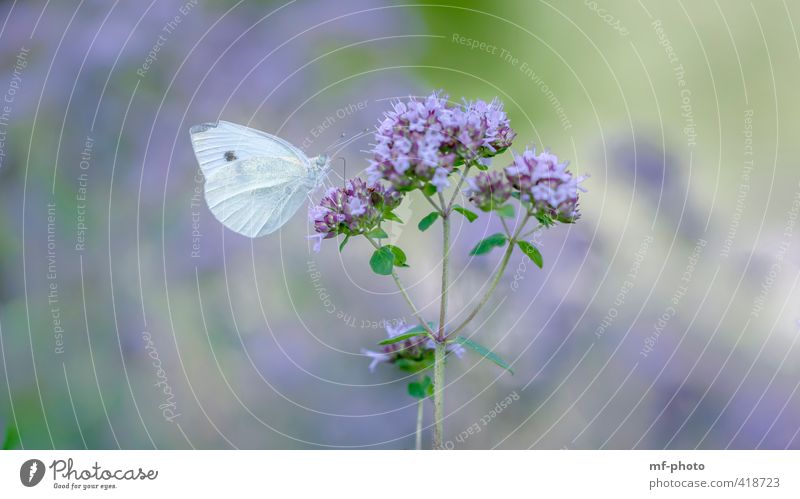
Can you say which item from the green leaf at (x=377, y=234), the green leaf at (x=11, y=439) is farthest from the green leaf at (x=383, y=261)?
the green leaf at (x=11, y=439)

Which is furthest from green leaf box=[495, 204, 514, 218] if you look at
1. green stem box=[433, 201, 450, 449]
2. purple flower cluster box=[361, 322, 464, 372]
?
purple flower cluster box=[361, 322, 464, 372]

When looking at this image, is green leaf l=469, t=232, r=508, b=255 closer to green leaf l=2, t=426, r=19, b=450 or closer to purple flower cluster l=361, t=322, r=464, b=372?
purple flower cluster l=361, t=322, r=464, b=372

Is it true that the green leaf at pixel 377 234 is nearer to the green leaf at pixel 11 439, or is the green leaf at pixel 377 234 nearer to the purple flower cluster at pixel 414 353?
the purple flower cluster at pixel 414 353
